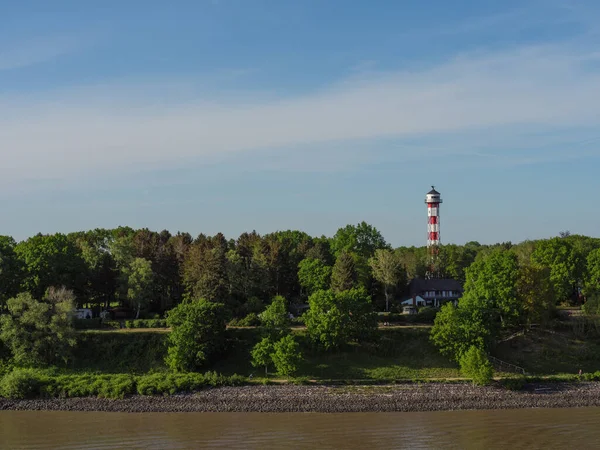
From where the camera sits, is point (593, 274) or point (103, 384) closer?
point (103, 384)

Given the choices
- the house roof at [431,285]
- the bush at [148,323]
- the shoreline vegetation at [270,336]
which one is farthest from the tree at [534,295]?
the bush at [148,323]

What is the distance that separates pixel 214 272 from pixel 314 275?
12594 mm

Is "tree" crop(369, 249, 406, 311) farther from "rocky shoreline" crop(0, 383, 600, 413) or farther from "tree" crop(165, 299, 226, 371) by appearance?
"rocky shoreline" crop(0, 383, 600, 413)

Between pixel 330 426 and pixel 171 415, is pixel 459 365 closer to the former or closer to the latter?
pixel 330 426

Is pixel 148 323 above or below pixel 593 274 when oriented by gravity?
below

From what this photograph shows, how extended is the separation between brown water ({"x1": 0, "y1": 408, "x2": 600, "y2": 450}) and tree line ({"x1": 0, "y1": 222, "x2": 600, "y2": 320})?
1475 cm

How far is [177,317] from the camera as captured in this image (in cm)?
5006

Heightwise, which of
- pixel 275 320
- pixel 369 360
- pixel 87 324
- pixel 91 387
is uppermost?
pixel 275 320

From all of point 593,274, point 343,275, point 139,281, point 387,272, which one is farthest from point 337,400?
point 593,274

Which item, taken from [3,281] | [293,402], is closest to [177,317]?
[293,402]

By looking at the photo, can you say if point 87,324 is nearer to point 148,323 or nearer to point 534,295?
point 148,323

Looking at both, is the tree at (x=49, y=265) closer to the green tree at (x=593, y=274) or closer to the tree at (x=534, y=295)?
the tree at (x=534, y=295)

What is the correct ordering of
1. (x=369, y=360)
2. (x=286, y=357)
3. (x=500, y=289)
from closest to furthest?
(x=286, y=357) → (x=369, y=360) → (x=500, y=289)

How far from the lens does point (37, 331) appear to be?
49.2 m
